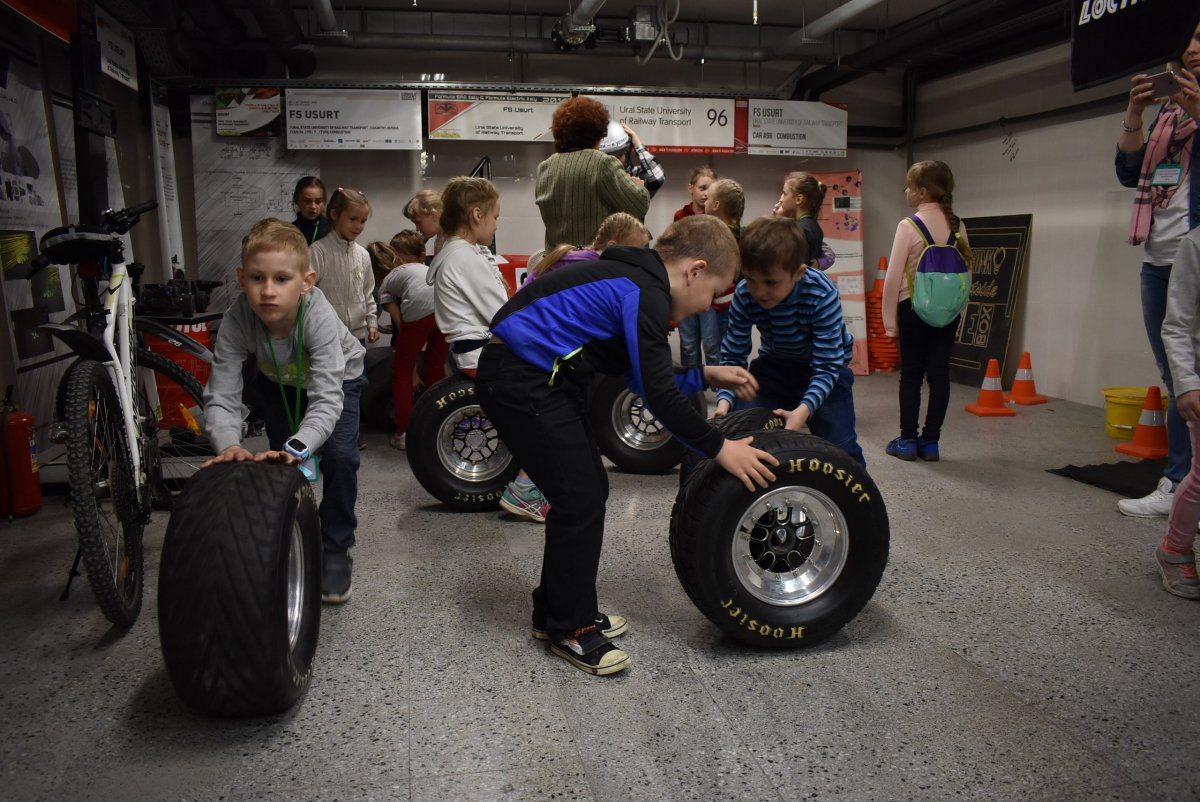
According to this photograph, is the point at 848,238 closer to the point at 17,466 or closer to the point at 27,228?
the point at 27,228

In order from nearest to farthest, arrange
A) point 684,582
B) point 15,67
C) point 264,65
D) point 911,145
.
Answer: point 684,582, point 15,67, point 264,65, point 911,145

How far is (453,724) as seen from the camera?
2.07m

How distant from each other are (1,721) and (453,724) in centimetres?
113

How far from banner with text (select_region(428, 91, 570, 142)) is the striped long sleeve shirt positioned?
486 cm

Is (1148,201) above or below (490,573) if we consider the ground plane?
above

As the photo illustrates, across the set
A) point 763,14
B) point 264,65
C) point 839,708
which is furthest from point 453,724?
point 763,14

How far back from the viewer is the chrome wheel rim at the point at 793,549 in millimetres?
2422

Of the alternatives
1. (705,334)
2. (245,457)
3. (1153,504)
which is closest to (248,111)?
(705,334)

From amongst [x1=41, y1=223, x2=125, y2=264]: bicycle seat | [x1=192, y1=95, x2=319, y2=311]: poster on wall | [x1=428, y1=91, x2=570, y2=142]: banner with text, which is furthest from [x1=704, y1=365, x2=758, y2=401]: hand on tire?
[x1=192, y1=95, x2=319, y2=311]: poster on wall

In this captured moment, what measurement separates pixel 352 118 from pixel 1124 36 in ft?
18.3

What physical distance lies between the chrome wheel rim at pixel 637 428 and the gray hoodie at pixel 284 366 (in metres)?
1.97

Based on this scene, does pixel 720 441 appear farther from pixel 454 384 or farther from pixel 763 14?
pixel 763 14

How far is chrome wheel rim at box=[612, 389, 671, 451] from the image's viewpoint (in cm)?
441

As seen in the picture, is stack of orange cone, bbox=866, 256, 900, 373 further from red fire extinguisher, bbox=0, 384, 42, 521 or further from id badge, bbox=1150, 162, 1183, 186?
red fire extinguisher, bbox=0, 384, 42, 521
